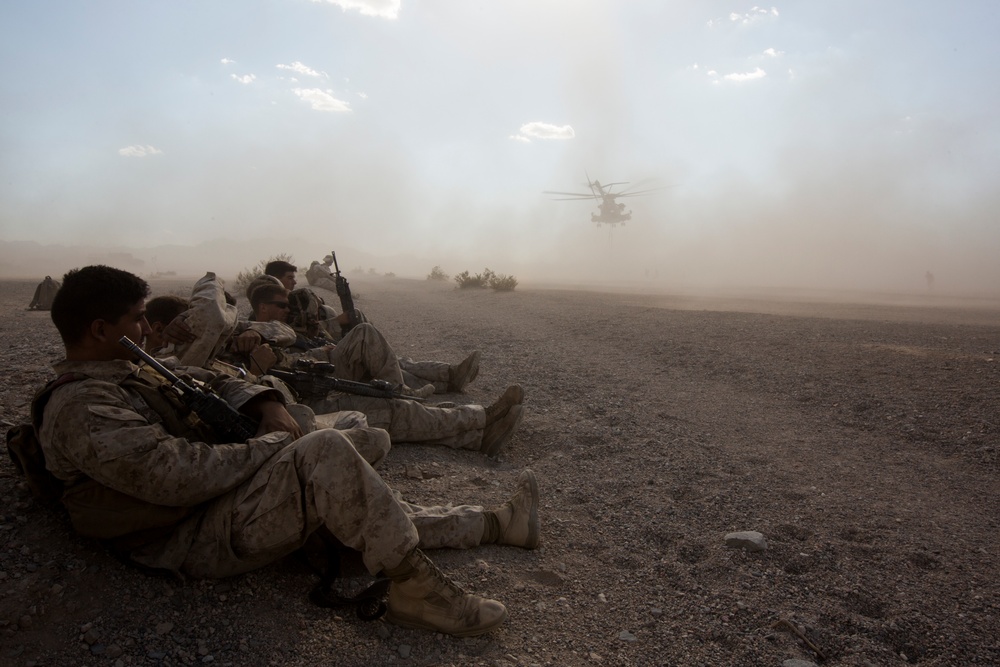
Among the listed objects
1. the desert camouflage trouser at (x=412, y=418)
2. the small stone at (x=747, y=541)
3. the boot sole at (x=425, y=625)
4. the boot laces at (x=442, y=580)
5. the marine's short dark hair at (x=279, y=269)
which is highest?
the marine's short dark hair at (x=279, y=269)

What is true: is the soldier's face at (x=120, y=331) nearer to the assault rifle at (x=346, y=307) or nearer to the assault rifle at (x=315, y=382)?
the assault rifle at (x=315, y=382)

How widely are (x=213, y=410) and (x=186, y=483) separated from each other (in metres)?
0.41

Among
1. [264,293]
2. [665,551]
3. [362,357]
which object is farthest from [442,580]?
[264,293]

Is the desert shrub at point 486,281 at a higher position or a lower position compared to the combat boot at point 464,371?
higher

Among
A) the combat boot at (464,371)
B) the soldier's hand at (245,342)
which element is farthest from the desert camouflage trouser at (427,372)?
the soldier's hand at (245,342)

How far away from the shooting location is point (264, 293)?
6.07m

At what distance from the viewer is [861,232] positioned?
62125 millimetres

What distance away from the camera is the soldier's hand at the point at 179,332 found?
13.2 feet

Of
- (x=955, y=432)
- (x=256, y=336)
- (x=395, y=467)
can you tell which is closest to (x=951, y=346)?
(x=955, y=432)

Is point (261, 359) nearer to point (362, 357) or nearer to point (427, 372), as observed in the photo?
point (362, 357)

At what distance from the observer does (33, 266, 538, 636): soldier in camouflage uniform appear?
95.7 inches

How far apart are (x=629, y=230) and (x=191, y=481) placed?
99396mm

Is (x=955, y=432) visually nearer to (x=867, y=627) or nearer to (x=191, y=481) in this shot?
(x=867, y=627)

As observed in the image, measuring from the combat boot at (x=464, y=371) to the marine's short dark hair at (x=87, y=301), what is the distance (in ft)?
14.1
